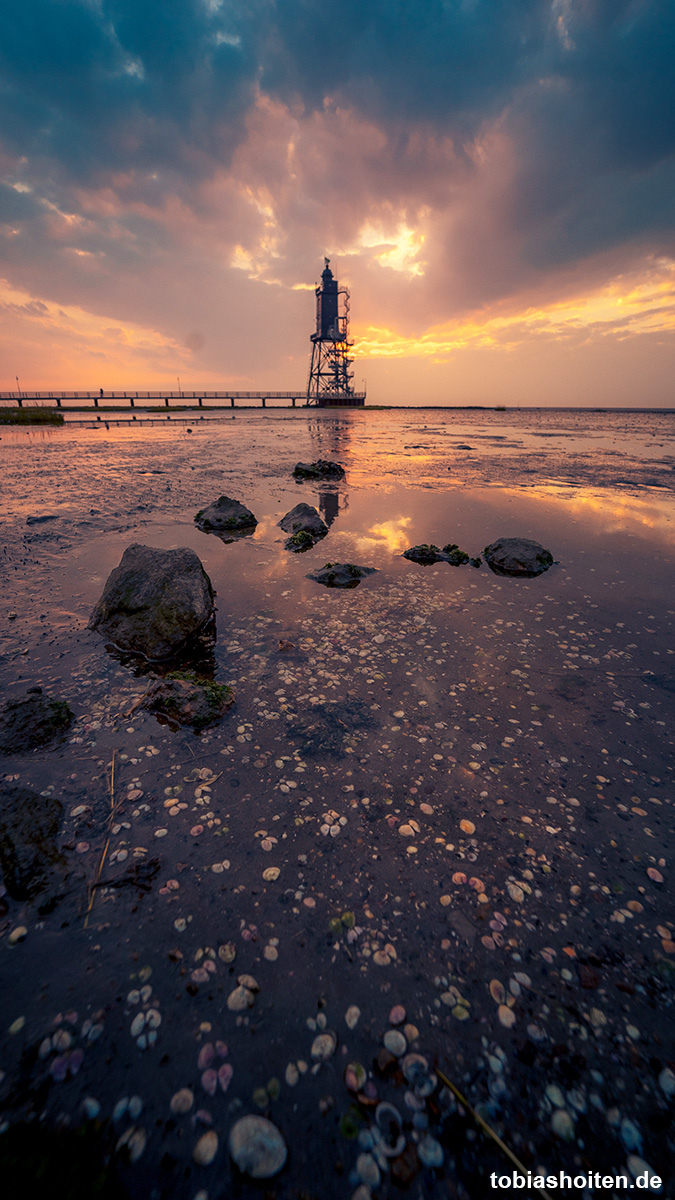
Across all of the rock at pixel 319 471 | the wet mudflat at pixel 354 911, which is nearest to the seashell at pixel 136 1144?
the wet mudflat at pixel 354 911

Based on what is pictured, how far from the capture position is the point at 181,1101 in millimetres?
2432

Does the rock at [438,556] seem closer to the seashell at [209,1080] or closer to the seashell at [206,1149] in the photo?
the seashell at [209,1080]

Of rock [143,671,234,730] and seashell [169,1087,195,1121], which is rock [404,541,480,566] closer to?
rock [143,671,234,730]

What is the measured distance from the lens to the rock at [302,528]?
1213 cm

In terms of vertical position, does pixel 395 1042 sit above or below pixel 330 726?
below

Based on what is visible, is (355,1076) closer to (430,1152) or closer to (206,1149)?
(430,1152)

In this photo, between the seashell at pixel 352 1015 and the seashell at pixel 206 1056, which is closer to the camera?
the seashell at pixel 206 1056

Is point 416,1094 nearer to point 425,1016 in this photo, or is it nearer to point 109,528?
point 425,1016

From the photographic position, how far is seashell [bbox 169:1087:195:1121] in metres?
2.40

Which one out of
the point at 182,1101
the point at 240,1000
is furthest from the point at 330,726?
the point at 182,1101

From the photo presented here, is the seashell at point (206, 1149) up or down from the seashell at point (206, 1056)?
up

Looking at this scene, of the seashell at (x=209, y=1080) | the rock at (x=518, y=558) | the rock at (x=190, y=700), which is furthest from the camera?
the rock at (x=518, y=558)

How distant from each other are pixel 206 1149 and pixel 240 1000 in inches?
26.0

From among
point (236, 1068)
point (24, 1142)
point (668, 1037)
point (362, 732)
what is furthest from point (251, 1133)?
point (362, 732)
